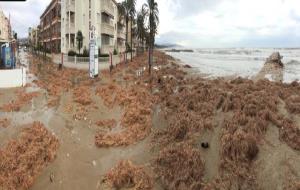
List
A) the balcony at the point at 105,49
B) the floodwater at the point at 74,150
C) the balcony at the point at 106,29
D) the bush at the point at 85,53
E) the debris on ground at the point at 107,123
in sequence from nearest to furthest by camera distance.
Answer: the floodwater at the point at 74,150 < the debris on ground at the point at 107,123 < the bush at the point at 85,53 < the balcony at the point at 105,49 < the balcony at the point at 106,29

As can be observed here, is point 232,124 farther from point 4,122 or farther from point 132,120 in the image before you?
point 4,122

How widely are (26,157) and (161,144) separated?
393cm

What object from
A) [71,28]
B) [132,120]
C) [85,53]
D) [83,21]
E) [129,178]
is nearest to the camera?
[129,178]

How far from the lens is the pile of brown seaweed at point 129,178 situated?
9.32m

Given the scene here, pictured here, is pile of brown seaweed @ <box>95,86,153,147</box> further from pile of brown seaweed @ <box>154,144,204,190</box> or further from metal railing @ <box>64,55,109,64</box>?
metal railing @ <box>64,55,109,64</box>

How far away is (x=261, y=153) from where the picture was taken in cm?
1002

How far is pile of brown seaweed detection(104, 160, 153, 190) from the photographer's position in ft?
30.6

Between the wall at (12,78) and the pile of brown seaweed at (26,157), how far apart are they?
35.2 ft

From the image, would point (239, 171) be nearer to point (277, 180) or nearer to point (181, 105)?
point (277, 180)

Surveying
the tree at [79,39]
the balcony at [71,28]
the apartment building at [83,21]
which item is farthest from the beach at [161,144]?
the balcony at [71,28]

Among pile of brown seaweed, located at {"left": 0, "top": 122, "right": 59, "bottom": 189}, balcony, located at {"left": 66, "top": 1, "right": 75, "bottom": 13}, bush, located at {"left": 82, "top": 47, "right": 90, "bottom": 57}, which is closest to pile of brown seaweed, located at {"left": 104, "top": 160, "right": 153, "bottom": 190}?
pile of brown seaweed, located at {"left": 0, "top": 122, "right": 59, "bottom": 189}

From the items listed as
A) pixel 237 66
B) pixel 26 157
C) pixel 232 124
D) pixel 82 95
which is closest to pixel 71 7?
pixel 237 66

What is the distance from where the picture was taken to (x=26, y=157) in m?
10.6

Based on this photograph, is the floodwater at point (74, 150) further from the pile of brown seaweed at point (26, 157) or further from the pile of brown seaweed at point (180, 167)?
the pile of brown seaweed at point (180, 167)
